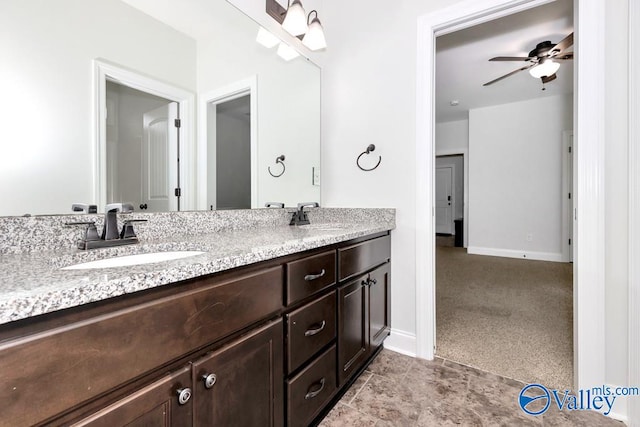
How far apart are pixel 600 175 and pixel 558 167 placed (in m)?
4.02

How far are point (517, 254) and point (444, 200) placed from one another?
3.11 metres

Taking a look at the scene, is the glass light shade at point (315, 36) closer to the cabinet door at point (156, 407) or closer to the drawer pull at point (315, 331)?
the drawer pull at point (315, 331)

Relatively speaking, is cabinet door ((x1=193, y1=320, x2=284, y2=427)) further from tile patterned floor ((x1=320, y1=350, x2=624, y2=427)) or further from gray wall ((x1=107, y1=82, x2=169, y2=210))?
gray wall ((x1=107, y1=82, x2=169, y2=210))

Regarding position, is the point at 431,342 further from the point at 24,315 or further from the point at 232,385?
the point at 24,315

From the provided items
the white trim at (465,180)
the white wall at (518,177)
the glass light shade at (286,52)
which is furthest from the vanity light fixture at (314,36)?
the white trim at (465,180)

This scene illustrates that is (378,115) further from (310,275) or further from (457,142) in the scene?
(457,142)

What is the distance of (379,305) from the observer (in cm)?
172

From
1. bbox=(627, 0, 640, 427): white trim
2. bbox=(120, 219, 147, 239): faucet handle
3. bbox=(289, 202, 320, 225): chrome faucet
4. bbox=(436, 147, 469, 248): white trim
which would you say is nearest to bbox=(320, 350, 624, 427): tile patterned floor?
bbox=(627, 0, 640, 427): white trim

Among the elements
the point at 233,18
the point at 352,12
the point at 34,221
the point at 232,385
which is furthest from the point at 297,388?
the point at 352,12

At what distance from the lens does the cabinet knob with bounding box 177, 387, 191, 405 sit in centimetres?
66

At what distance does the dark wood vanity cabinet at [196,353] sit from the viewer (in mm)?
470

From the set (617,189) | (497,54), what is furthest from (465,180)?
(617,189)

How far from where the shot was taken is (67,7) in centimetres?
99

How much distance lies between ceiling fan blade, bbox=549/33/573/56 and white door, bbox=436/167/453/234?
16.4 ft
